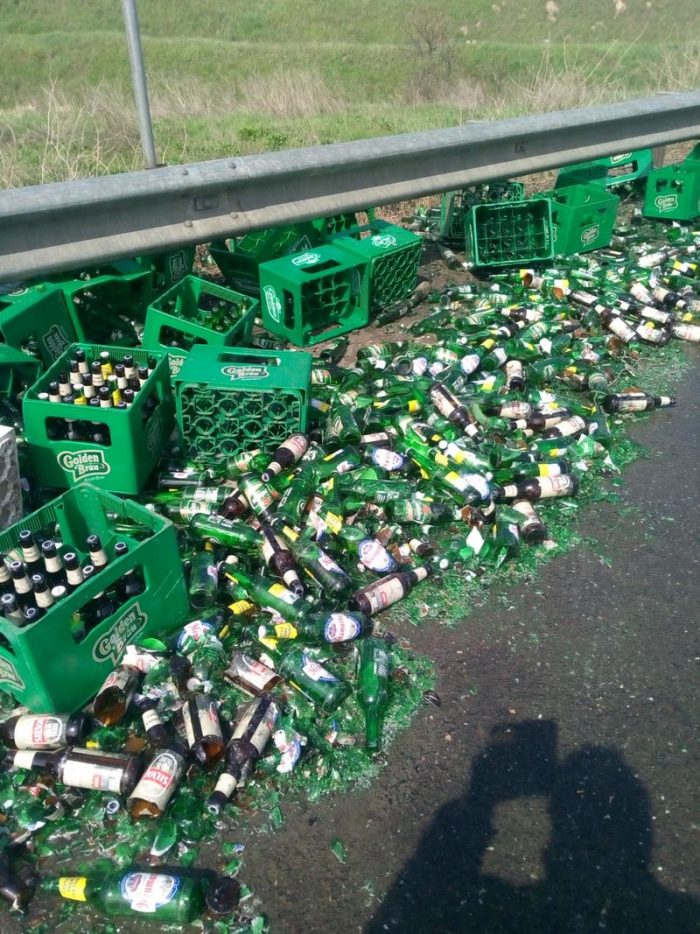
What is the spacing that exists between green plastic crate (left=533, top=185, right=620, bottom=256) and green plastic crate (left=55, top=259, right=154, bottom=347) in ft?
15.1

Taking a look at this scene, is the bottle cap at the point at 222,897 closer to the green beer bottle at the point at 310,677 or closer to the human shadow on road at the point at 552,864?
the human shadow on road at the point at 552,864

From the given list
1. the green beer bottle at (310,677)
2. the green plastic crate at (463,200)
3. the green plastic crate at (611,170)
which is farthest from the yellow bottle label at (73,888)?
the green plastic crate at (611,170)

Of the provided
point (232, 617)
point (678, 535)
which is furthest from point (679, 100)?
point (232, 617)

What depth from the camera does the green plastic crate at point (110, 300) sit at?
5500 mm

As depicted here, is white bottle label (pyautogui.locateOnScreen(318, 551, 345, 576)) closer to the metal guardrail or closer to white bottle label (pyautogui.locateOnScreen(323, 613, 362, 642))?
white bottle label (pyautogui.locateOnScreen(323, 613, 362, 642))

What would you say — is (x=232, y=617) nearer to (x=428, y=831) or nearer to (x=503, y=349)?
(x=428, y=831)

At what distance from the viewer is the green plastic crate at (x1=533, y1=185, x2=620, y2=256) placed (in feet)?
25.5

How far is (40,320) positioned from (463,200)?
515 centimetres

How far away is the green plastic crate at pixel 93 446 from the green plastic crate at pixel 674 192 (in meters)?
7.43

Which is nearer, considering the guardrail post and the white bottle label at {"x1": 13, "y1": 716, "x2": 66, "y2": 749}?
the white bottle label at {"x1": 13, "y1": 716, "x2": 66, "y2": 749}

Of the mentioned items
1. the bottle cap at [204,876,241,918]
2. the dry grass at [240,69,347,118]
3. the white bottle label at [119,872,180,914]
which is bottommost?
the bottle cap at [204,876,241,918]

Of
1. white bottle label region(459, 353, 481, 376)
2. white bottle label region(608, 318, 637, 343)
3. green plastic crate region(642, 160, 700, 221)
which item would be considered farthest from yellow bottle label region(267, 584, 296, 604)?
green plastic crate region(642, 160, 700, 221)

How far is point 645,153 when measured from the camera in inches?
377

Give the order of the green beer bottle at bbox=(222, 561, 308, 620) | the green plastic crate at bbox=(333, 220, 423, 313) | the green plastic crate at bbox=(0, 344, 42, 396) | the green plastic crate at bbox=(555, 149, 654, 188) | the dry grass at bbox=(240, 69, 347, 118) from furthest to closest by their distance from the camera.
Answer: the dry grass at bbox=(240, 69, 347, 118) < the green plastic crate at bbox=(555, 149, 654, 188) < the green plastic crate at bbox=(333, 220, 423, 313) < the green plastic crate at bbox=(0, 344, 42, 396) < the green beer bottle at bbox=(222, 561, 308, 620)
